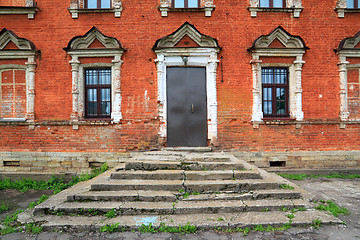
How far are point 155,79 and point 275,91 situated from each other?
4.18m

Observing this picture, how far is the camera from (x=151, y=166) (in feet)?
16.8

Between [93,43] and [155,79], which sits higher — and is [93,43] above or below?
above

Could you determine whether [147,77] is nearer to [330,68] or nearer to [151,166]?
[151,166]

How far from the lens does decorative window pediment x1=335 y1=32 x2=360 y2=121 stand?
7309 millimetres

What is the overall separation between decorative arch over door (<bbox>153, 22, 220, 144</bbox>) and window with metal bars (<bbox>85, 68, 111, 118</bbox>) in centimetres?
187

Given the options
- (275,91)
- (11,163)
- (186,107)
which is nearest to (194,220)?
(186,107)

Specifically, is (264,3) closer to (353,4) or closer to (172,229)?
(353,4)

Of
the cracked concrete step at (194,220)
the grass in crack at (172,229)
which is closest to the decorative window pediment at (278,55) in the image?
the cracked concrete step at (194,220)

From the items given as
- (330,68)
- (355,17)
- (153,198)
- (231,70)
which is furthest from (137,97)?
(355,17)

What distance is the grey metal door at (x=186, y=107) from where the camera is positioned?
7297mm

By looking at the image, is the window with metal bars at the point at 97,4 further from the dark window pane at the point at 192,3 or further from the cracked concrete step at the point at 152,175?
the cracked concrete step at the point at 152,175

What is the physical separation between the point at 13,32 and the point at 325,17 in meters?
10.7

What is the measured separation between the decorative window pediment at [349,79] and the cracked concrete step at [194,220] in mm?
5213

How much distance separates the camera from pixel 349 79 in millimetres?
7469
